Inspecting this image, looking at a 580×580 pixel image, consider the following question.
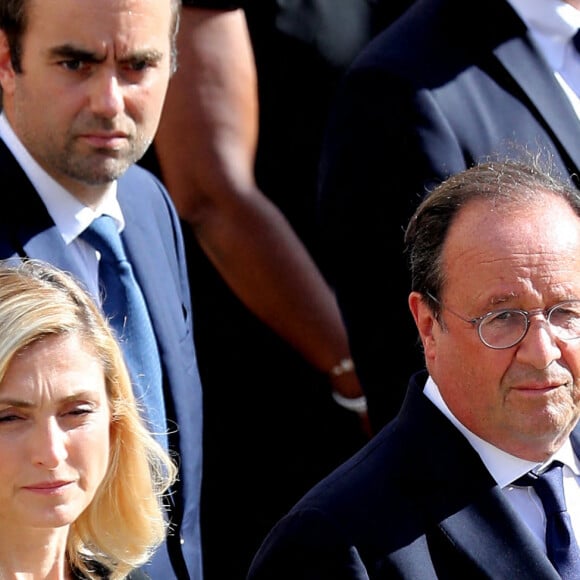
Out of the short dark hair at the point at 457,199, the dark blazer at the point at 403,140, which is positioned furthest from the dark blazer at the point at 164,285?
the short dark hair at the point at 457,199

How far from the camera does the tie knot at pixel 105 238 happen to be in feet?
13.0

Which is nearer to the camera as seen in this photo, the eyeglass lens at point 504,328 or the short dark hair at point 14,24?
the eyeglass lens at point 504,328

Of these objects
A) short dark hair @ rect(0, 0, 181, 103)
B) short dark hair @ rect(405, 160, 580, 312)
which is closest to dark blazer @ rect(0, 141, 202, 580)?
short dark hair @ rect(0, 0, 181, 103)

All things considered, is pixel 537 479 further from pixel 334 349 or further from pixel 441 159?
pixel 334 349

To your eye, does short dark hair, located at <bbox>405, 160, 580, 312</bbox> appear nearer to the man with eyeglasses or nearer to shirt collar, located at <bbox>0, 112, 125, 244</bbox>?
the man with eyeglasses

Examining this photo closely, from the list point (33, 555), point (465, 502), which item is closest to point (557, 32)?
point (465, 502)

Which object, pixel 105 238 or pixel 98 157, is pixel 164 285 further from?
pixel 98 157

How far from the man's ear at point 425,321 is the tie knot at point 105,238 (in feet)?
2.82

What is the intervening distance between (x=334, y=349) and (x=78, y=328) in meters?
1.36

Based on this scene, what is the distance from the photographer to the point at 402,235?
13.2 ft

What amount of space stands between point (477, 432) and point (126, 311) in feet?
3.42

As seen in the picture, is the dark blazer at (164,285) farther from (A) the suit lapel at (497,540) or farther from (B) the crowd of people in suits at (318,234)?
(A) the suit lapel at (497,540)

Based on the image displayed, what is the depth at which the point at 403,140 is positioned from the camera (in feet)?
13.1

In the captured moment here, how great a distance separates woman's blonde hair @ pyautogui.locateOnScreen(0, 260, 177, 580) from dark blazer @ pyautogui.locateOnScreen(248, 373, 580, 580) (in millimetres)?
389
